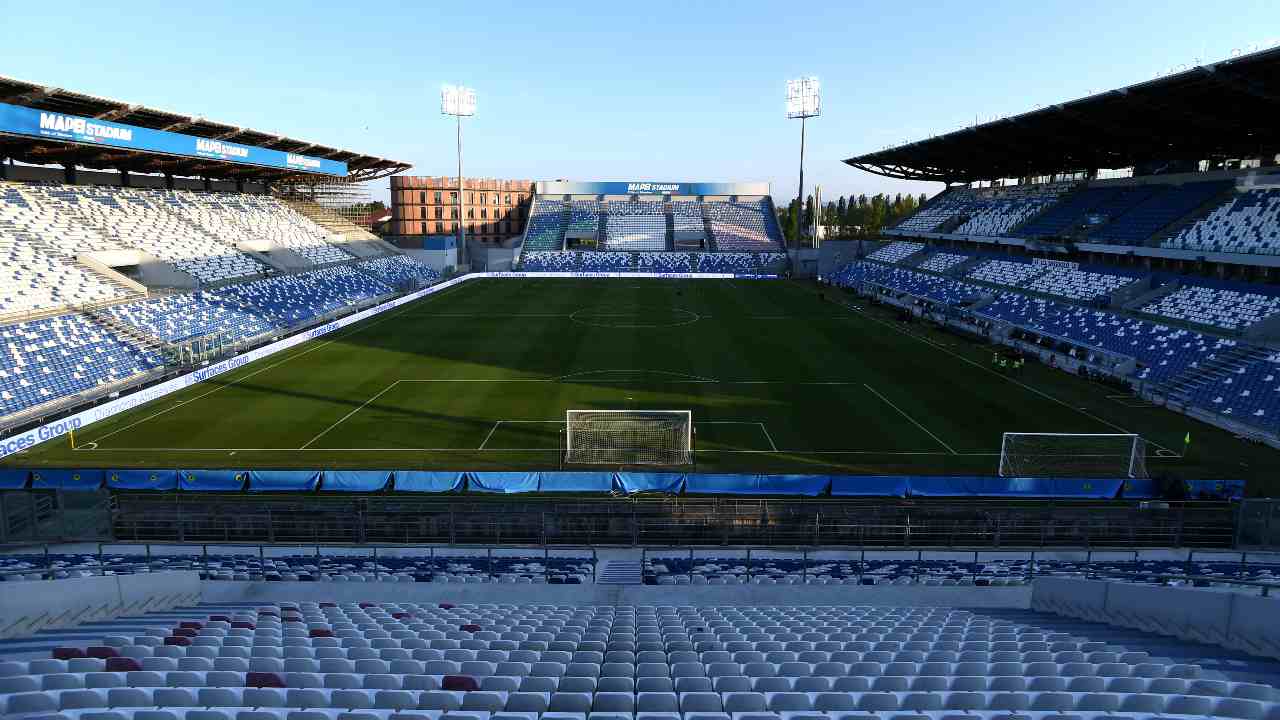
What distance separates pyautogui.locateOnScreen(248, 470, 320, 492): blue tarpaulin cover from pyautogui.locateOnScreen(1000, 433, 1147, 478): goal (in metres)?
19.5

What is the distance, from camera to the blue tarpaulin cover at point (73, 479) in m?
19.5

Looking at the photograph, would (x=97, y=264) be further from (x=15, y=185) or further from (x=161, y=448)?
(x=161, y=448)

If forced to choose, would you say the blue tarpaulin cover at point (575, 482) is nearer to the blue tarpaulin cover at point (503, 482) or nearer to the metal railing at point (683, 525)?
the blue tarpaulin cover at point (503, 482)

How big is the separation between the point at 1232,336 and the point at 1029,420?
1224cm

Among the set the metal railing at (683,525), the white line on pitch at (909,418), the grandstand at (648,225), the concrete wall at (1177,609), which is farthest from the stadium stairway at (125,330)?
the grandstand at (648,225)

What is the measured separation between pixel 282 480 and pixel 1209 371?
113 ft

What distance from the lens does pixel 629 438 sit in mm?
24031

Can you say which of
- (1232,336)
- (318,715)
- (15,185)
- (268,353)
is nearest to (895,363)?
(1232,336)

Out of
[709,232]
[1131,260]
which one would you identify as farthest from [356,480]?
[709,232]

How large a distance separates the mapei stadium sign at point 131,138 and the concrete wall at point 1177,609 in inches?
1825

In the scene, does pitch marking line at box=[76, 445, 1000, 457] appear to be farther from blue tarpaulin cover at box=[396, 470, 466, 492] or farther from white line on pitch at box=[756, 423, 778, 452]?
blue tarpaulin cover at box=[396, 470, 466, 492]

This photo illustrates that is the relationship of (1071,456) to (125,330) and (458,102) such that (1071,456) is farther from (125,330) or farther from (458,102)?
(458,102)

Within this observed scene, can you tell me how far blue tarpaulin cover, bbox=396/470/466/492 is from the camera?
1992 cm

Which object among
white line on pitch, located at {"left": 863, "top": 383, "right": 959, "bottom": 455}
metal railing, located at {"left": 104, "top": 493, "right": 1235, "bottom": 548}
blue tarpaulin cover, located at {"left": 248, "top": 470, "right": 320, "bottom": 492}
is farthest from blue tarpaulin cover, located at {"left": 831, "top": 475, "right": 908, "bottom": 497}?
blue tarpaulin cover, located at {"left": 248, "top": 470, "right": 320, "bottom": 492}
